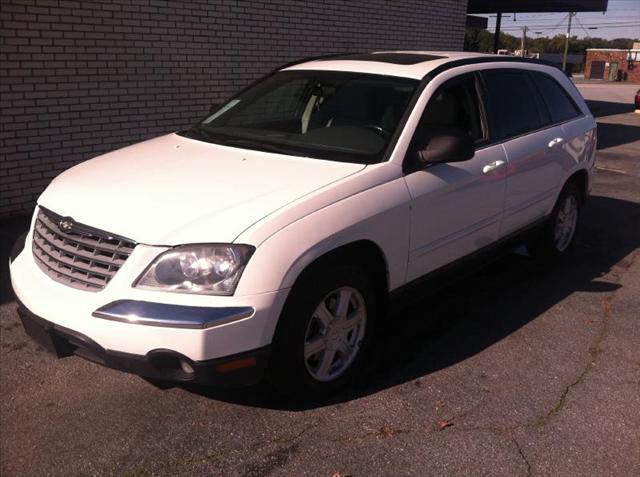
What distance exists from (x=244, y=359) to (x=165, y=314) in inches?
15.7

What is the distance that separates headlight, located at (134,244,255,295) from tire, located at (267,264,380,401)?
325mm

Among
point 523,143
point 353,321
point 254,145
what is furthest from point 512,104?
point 353,321

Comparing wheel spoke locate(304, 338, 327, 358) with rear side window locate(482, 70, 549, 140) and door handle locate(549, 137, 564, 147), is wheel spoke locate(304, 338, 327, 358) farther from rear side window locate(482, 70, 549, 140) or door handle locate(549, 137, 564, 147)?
door handle locate(549, 137, 564, 147)


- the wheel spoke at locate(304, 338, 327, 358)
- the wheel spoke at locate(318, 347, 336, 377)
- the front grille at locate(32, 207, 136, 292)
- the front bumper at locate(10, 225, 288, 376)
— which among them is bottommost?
the wheel spoke at locate(318, 347, 336, 377)

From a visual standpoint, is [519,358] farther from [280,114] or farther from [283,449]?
[280,114]

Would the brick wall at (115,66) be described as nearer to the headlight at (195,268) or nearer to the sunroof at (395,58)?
the sunroof at (395,58)

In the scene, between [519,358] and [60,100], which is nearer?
[519,358]

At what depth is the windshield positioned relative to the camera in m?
3.74

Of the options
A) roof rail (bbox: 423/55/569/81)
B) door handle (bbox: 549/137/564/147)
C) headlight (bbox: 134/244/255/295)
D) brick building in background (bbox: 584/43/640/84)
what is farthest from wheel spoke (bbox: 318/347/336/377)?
brick building in background (bbox: 584/43/640/84)

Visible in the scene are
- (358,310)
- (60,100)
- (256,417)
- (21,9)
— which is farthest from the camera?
(60,100)

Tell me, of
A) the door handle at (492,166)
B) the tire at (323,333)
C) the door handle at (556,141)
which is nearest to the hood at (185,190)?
the tire at (323,333)

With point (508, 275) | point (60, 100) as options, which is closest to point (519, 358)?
point (508, 275)

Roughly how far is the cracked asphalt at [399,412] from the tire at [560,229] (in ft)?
3.26

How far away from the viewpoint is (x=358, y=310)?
3.46m
